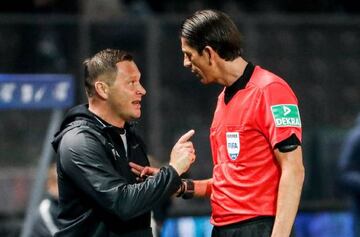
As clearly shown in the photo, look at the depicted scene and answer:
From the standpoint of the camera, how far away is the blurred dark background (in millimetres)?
8969

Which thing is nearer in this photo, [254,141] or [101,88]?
[254,141]

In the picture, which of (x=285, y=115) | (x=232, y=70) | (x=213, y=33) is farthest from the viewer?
(x=232, y=70)

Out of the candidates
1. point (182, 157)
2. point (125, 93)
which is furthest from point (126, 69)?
point (182, 157)

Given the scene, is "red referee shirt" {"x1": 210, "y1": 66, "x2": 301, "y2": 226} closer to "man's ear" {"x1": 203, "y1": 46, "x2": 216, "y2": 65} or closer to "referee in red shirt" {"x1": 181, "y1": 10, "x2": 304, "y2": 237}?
"referee in red shirt" {"x1": 181, "y1": 10, "x2": 304, "y2": 237}

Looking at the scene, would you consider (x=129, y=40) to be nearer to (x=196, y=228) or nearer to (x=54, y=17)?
(x=54, y=17)

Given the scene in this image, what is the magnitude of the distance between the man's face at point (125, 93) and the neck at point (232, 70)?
15.9 inches

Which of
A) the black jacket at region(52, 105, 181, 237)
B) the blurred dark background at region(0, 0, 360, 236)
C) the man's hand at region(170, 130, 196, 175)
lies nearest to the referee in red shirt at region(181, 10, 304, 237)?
the man's hand at region(170, 130, 196, 175)

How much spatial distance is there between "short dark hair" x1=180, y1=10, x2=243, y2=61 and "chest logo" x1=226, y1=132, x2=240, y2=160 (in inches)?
12.9

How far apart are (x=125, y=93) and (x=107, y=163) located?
33 cm

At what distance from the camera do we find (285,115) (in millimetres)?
4477

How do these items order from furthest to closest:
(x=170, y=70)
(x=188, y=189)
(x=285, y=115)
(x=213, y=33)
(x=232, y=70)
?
(x=170, y=70)
(x=188, y=189)
(x=232, y=70)
(x=213, y=33)
(x=285, y=115)

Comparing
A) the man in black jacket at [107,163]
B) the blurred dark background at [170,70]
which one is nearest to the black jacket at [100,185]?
the man in black jacket at [107,163]

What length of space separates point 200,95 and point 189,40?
15.1ft

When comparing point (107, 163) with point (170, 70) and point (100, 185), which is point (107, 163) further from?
point (170, 70)
